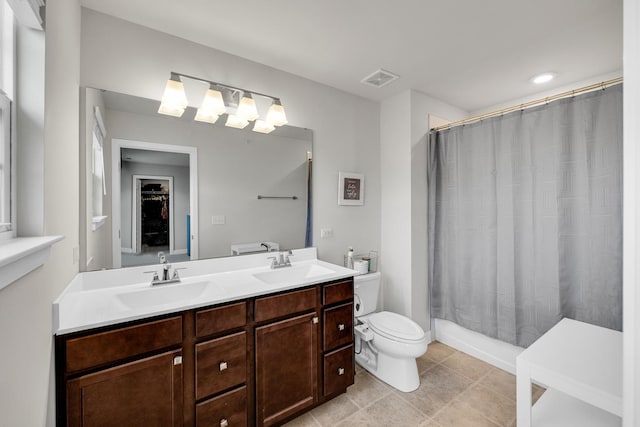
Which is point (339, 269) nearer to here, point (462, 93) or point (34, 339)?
point (34, 339)

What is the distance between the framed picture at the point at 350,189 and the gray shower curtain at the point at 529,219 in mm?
693

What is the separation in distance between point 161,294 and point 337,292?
43.0 inches

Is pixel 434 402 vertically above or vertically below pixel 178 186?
below

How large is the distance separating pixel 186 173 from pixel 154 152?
224 millimetres

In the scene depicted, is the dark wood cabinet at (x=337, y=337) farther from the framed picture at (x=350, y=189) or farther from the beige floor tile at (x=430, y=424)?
the framed picture at (x=350, y=189)

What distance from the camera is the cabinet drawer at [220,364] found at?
1.40 meters

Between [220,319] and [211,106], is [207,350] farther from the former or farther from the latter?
[211,106]

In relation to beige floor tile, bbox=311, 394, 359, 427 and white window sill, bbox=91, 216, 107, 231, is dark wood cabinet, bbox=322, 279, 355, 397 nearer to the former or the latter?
beige floor tile, bbox=311, 394, 359, 427

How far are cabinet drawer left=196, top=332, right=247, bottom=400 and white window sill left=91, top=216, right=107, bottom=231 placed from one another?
0.94 meters

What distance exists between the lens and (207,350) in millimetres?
1411

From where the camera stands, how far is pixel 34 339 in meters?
0.87

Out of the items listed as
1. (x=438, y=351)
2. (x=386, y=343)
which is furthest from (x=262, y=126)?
(x=438, y=351)

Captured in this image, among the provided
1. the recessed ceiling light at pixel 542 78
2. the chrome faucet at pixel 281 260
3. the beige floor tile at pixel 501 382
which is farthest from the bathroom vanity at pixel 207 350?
the recessed ceiling light at pixel 542 78

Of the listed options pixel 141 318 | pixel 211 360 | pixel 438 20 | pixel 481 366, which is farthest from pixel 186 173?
pixel 481 366
